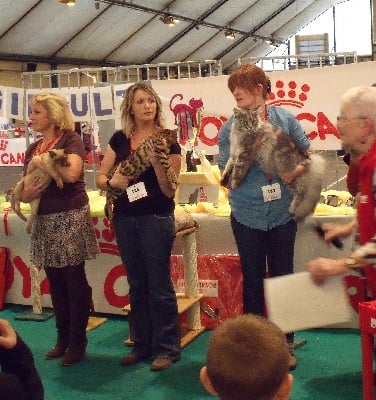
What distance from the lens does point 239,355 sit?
1.15 meters

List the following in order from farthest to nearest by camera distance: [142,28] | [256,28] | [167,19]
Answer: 1. [256,28]
2. [142,28]
3. [167,19]

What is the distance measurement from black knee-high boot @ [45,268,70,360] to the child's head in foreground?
2260 millimetres

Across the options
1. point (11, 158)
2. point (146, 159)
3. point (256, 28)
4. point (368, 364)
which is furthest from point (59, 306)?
point (256, 28)

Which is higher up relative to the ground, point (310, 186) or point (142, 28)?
point (142, 28)

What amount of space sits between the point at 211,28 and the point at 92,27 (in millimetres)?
4577

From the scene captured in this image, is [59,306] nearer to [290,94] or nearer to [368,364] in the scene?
[368,364]

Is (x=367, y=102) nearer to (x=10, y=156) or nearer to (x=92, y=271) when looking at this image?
(x=92, y=271)

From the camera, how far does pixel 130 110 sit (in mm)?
3113

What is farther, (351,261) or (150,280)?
(150,280)

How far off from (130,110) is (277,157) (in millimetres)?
754

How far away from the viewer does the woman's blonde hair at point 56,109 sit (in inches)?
127

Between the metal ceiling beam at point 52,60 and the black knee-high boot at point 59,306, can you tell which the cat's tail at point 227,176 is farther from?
the metal ceiling beam at point 52,60

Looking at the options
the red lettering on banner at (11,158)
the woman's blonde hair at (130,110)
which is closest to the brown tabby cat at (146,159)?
the woman's blonde hair at (130,110)

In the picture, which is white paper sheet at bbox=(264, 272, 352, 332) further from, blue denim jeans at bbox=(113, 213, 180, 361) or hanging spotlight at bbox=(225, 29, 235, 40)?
hanging spotlight at bbox=(225, 29, 235, 40)
